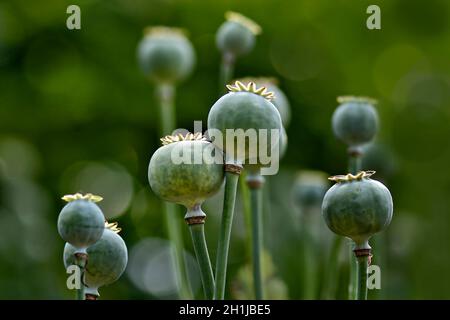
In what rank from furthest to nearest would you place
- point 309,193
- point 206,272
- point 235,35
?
point 235,35, point 309,193, point 206,272

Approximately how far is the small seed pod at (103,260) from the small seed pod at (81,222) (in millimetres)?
30

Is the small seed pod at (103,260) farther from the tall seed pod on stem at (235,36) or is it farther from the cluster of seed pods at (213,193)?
the tall seed pod on stem at (235,36)

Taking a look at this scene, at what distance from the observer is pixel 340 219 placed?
42.8 inches

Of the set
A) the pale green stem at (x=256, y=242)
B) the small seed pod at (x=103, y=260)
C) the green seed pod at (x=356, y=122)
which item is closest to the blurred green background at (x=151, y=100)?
the green seed pod at (x=356, y=122)

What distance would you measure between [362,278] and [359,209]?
0.09m

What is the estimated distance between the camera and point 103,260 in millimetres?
1108

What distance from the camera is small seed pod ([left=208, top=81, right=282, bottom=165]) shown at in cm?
106

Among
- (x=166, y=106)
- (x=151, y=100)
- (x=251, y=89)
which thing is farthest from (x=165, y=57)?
(x=151, y=100)

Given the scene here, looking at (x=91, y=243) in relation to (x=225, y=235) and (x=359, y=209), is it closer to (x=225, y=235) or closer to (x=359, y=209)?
(x=225, y=235)

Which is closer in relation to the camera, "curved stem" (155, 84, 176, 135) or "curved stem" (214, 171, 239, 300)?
"curved stem" (214, 171, 239, 300)

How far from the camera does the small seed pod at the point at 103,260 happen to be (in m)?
1.11

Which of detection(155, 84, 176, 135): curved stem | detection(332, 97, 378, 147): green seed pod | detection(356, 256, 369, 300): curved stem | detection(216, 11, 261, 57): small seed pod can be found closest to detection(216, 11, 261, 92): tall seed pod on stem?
detection(216, 11, 261, 57): small seed pod

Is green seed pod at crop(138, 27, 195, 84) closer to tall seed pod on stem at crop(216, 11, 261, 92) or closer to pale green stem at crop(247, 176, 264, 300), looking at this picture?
tall seed pod on stem at crop(216, 11, 261, 92)

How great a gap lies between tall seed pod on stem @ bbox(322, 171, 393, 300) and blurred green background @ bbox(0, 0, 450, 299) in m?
2.45
